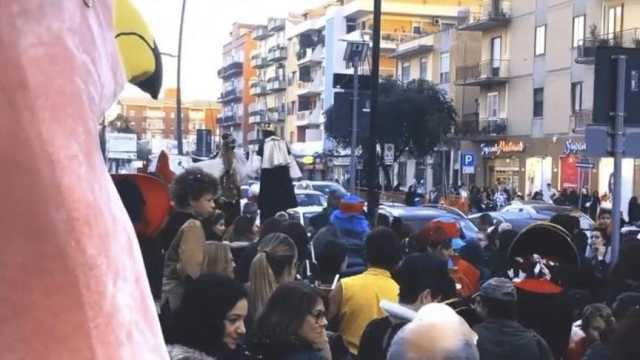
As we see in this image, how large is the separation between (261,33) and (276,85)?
14.0m

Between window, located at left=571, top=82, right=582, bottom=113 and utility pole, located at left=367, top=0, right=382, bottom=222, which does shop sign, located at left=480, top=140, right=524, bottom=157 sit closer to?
window, located at left=571, top=82, right=582, bottom=113

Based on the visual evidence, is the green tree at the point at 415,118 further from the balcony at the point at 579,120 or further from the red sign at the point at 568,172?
the balcony at the point at 579,120

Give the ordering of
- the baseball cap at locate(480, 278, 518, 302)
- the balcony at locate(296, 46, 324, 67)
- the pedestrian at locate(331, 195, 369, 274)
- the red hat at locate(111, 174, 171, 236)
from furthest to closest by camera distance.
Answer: the balcony at locate(296, 46, 324, 67) → the pedestrian at locate(331, 195, 369, 274) → the baseball cap at locate(480, 278, 518, 302) → the red hat at locate(111, 174, 171, 236)

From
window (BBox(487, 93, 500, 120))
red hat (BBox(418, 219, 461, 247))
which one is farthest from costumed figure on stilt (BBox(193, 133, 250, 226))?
window (BBox(487, 93, 500, 120))

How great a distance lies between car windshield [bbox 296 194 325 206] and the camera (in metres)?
19.5

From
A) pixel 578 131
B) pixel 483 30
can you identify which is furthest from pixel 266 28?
pixel 578 131

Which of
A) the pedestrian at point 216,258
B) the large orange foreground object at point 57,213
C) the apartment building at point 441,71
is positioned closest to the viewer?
the large orange foreground object at point 57,213

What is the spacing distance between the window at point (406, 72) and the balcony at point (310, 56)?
56.5ft

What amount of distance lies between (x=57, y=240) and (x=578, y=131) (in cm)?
4113

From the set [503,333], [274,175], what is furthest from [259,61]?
[503,333]

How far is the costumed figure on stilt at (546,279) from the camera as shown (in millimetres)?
4984

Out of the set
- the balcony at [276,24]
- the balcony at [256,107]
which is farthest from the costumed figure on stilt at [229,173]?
A: the balcony at [256,107]

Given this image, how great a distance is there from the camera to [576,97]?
4194cm

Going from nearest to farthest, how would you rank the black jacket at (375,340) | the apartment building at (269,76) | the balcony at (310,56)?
the black jacket at (375,340) < the balcony at (310,56) < the apartment building at (269,76)
